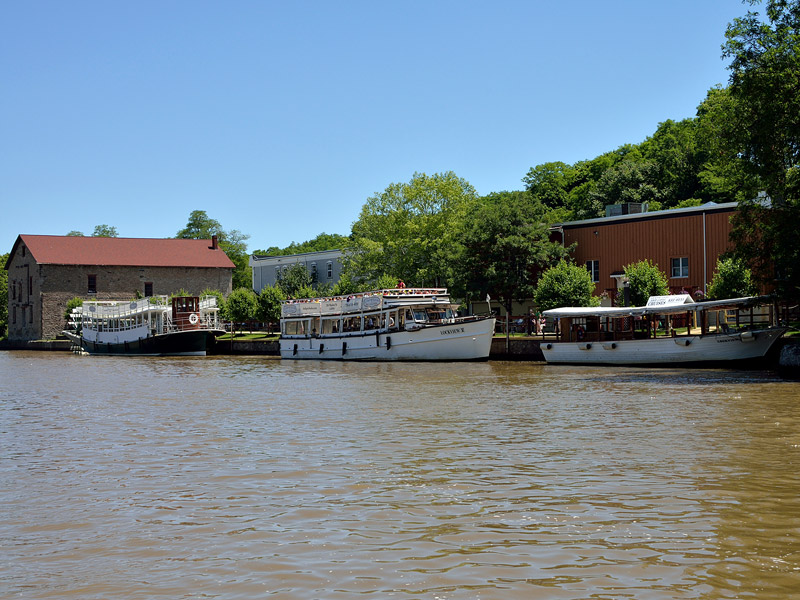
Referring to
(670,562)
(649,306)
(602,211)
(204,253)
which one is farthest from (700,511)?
(204,253)

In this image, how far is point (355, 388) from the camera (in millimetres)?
28719

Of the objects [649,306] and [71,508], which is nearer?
[71,508]

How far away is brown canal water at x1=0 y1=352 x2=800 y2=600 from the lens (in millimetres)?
7660

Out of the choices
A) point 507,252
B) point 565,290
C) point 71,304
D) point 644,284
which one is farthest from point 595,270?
point 71,304

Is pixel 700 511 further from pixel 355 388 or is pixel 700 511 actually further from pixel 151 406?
pixel 355 388

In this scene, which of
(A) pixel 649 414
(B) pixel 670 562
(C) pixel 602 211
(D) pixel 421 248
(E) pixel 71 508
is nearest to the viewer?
(B) pixel 670 562

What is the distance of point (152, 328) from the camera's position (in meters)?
62.8

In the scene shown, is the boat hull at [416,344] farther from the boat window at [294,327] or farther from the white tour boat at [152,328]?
the white tour boat at [152,328]

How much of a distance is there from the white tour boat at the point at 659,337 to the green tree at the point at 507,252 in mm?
10179

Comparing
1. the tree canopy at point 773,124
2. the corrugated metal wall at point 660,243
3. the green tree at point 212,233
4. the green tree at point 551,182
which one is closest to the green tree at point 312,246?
the green tree at point 212,233

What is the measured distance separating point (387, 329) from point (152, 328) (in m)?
23.4

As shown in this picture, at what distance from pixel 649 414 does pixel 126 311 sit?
5395cm

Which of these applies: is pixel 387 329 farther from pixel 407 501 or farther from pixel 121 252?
pixel 121 252

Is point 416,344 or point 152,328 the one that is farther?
point 152,328
